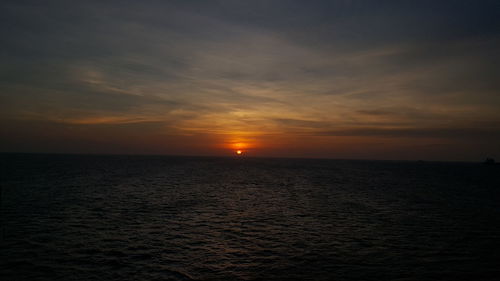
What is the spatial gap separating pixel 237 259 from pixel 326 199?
39.9 meters

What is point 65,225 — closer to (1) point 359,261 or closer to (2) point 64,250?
(2) point 64,250

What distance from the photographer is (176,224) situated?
3569 centimetres

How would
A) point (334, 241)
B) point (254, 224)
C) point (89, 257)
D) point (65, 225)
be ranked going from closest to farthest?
point (89, 257), point (334, 241), point (65, 225), point (254, 224)

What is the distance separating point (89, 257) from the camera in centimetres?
2353

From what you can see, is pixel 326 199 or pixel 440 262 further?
pixel 326 199

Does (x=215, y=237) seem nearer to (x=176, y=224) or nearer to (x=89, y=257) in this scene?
(x=176, y=224)

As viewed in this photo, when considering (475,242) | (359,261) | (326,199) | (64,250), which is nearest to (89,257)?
(64,250)

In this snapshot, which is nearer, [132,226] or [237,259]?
[237,259]

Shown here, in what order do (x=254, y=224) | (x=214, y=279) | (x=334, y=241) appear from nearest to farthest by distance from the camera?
1. (x=214, y=279)
2. (x=334, y=241)
3. (x=254, y=224)

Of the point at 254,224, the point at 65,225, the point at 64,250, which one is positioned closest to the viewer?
the point at 64,250

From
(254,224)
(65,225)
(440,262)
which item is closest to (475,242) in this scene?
(440,262)

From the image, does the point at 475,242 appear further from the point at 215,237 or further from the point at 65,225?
the point at 65,225

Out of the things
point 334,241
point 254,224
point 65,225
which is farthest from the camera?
point 254,224

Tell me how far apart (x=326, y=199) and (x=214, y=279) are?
43.9 meters
